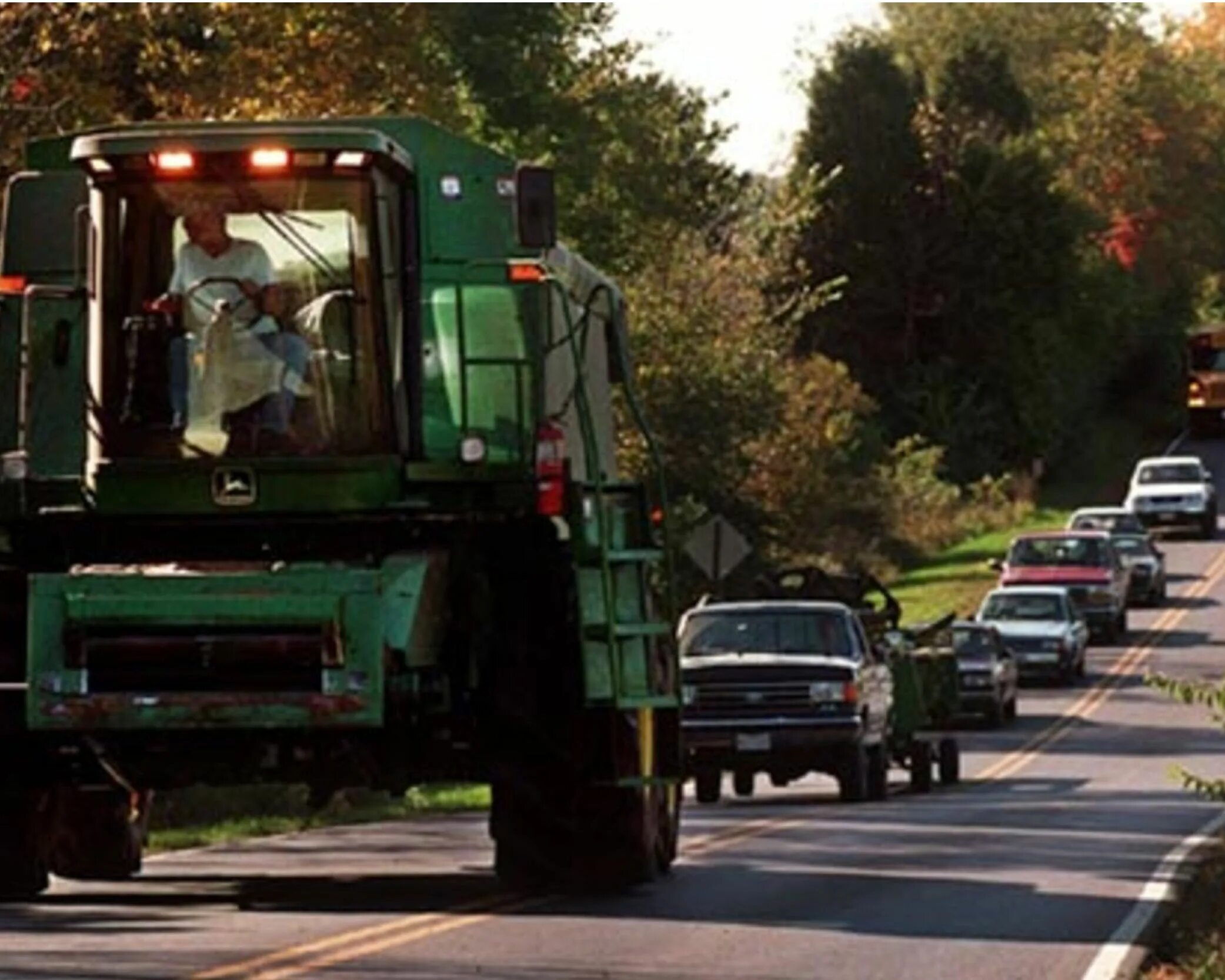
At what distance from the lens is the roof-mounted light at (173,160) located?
19.8 metres

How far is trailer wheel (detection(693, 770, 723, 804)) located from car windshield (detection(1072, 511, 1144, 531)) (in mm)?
37265

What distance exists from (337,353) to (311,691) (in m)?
1.86

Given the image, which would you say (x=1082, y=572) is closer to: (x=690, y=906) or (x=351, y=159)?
(x=690, y=906)

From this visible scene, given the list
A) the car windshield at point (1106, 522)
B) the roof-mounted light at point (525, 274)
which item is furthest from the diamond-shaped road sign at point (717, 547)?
the car windshield at point (1106, 522)

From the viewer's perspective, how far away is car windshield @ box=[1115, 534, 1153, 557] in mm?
73062

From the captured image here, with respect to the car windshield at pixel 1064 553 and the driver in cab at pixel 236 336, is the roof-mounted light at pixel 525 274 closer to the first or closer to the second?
the driver in cab at pixel 236 336

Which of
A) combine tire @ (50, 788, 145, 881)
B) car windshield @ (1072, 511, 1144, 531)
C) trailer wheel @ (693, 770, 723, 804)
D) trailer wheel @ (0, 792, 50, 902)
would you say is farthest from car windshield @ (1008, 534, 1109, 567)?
trailer wheel @ (0, 792, 50, 902)

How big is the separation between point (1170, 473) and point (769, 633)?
52684 mm

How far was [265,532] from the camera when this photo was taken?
2044cm

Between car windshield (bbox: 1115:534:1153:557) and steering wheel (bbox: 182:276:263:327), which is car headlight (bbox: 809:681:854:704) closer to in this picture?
steering wheel (bbox: 182:276:263:327)

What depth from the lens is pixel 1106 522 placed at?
76.0 meters

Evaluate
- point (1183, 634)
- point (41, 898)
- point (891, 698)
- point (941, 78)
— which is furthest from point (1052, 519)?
point (41, 898)

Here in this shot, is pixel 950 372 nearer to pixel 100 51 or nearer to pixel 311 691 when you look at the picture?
pixel 100 51

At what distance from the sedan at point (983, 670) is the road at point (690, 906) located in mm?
16176
